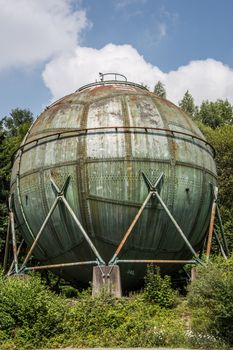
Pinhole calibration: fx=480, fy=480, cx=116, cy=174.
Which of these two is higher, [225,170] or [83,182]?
[225,170]

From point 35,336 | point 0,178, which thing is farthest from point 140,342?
point 0,178

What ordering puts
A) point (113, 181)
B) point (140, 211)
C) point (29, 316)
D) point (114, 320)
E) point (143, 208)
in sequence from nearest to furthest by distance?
point (29, 316) → point (114, 320) → point (140, 211) → point (143, 208) → point (113, 181)

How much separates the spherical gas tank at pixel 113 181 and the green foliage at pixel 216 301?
4254 millimetres

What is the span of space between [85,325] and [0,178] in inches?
649

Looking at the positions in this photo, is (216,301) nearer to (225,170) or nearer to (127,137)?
(127,137)

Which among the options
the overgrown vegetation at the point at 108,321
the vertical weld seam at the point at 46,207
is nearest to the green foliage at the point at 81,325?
the overgrown vegetation at the point at 108,321

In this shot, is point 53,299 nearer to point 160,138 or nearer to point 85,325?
point 85,325

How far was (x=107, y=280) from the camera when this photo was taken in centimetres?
1374

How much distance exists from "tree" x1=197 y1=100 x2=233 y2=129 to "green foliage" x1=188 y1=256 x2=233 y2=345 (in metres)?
44.2

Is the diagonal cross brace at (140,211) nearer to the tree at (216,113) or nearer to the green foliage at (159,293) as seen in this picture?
the green foliage at (159,293)

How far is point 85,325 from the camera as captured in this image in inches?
424

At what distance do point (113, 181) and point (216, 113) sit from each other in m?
41.9

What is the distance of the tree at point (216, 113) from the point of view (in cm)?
5397

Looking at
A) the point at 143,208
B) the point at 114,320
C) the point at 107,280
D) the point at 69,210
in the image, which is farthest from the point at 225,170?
the point at 114,320
